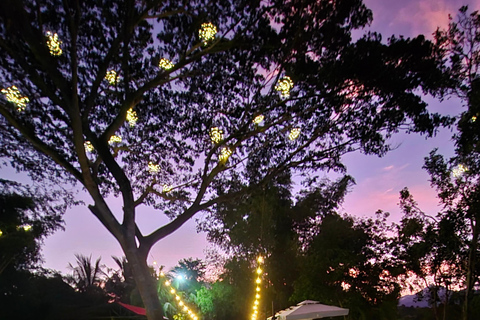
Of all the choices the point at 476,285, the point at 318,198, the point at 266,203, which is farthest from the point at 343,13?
the point at 318,198

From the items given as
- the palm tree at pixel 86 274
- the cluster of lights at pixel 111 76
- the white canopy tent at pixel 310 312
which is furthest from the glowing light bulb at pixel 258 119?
the palm tree at pixel 86 274

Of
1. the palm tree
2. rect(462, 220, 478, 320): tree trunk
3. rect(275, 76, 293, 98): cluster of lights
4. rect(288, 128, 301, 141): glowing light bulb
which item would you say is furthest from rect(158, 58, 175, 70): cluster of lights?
the palm tree

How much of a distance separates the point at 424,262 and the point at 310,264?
388 cm

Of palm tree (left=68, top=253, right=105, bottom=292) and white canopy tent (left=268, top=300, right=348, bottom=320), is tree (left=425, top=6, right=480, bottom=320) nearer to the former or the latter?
white canopy tent (left=268, top=300, right=348, bottom=320)

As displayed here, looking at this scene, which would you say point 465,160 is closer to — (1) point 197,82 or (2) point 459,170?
(2) point 459,170

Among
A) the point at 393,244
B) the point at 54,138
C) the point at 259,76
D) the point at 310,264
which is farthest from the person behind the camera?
the point at 310,264

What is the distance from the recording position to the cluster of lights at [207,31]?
18.3 ft

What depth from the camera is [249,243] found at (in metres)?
16.3

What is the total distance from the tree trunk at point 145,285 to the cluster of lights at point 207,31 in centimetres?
384

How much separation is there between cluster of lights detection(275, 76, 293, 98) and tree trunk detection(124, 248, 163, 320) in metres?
4.01

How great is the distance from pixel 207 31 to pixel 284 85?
180 cm

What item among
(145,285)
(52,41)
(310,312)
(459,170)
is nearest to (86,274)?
(310,312)

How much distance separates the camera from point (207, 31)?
18.4ft

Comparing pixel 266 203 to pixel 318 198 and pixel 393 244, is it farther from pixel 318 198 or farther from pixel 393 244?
pixel 393 244
